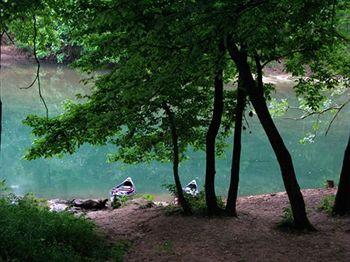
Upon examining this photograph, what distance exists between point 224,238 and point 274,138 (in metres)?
2.00

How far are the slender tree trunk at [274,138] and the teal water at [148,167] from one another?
22.1 feet

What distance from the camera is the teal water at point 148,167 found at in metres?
18.5

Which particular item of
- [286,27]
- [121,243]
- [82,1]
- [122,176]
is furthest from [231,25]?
[122,176]

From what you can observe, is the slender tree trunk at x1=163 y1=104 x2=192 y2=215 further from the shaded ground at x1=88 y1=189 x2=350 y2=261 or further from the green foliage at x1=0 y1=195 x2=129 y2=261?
the green foliage at x1=0 y1=195 x2=129 y2=261

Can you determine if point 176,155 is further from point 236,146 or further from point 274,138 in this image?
point 274,138

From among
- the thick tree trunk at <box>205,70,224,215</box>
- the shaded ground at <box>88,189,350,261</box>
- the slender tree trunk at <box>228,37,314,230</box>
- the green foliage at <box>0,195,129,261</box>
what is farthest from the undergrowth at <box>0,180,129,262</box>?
the slender tree trunk at <box>228,37,314,230</box>

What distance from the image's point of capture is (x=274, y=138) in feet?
29.3

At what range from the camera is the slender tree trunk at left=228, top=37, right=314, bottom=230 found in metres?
8.77

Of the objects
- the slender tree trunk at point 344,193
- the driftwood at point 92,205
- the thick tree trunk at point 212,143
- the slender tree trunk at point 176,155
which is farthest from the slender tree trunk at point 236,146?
the driftwood at point 92,205

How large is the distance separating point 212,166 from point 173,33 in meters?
3.99

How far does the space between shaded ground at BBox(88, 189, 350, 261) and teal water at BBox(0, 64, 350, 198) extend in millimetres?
6314

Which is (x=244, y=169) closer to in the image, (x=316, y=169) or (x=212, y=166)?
(x=316, y=169)

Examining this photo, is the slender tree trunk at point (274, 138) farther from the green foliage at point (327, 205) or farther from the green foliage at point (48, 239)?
the green foliage at point (48, 239)

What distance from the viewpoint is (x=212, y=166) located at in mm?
9797
